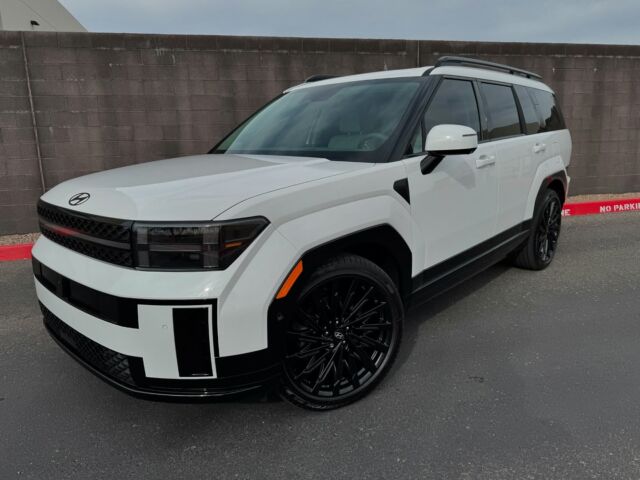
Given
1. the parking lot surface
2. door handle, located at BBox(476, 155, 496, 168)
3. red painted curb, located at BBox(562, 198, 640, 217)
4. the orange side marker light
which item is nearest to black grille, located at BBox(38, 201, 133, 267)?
the orange side marker light

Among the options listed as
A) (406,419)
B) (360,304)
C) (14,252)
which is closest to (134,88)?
(14,252)

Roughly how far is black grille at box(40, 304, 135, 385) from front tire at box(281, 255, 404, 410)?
0.70 m

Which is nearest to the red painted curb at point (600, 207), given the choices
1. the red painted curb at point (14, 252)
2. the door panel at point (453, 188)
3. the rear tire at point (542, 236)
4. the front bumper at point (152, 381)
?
the rear tire at point (542, 236)

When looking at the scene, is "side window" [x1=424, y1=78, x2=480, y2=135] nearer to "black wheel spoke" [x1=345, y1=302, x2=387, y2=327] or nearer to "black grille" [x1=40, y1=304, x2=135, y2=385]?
"black wheel spoke" [x1=345, y1=302, x2=387, y2=327]

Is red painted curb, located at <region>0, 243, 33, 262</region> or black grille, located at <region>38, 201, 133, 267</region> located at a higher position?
black grille, located at <region>38, 201, 133, 267</region>

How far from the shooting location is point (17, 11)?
18344mm

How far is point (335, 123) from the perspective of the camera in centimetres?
312

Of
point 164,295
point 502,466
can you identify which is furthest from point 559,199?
point 164,295

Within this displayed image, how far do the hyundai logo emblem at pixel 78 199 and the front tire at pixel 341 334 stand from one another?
1110 mm

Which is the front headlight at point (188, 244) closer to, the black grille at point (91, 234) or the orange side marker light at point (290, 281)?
the black grille at point (91, 234)

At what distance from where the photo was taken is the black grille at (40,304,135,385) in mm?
2039

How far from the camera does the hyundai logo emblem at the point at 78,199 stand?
7.32 ft

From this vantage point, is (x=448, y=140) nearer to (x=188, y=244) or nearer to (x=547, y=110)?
(x=188, y=244)

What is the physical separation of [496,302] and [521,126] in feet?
5.07
